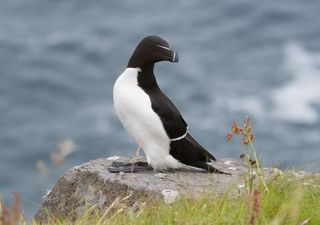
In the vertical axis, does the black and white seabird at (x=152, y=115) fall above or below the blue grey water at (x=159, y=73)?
below

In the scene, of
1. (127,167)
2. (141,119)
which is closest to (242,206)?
(141,119)

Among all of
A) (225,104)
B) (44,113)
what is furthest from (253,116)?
(44,113)

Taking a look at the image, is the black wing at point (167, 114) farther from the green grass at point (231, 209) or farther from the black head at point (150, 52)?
the green grass at point (231, 209)

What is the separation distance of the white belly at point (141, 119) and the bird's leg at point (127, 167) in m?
0.09

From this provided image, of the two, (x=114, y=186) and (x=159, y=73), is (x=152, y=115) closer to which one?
(x=114, y=186)

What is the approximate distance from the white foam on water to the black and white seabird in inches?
1234

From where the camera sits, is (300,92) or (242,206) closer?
(242,206)

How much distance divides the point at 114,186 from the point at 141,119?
1.98 ft

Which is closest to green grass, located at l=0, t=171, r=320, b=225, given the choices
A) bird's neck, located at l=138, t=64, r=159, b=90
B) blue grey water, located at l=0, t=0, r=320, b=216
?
bird's neck, located at l=138, t=64, r=159, b=90

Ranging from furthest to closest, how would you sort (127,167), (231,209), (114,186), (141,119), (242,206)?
(127,167) < (141,119) < (114,186) < (231,209) < (242,206)

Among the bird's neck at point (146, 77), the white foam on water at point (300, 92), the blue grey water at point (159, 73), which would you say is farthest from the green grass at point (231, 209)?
the white foam on water at point (300, 92)

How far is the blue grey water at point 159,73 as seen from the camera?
1441 inches

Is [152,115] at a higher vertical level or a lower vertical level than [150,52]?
lower

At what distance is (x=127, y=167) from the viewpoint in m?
9.30
